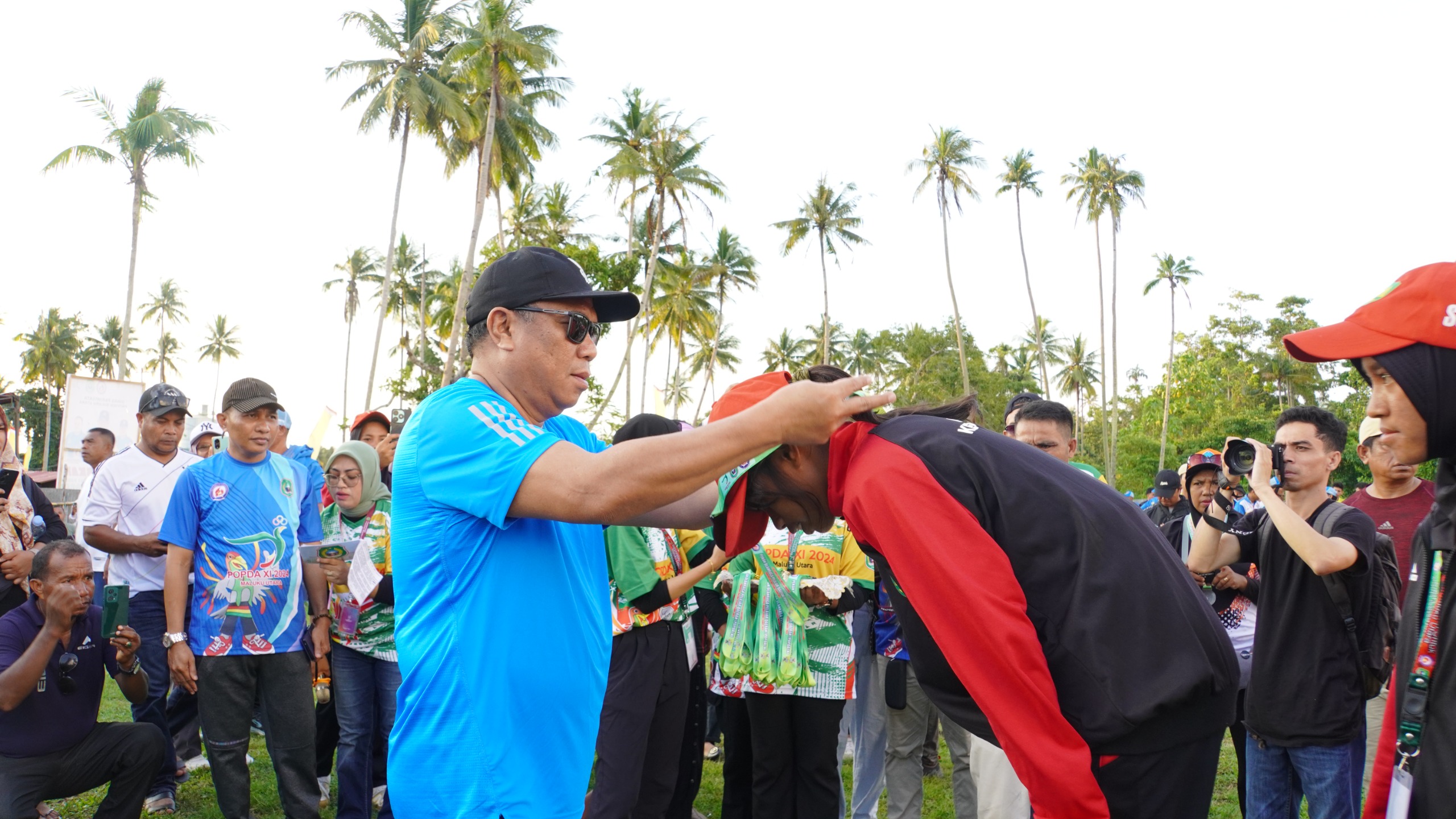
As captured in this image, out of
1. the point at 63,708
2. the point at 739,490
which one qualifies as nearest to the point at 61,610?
the point at 63,708

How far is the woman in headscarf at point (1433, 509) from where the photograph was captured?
73.2 inches

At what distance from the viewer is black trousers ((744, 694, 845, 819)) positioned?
5.12 metres

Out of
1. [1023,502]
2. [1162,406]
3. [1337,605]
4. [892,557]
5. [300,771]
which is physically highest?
[1162,406]

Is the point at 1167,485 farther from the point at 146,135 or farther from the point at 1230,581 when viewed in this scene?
the point at 146,135

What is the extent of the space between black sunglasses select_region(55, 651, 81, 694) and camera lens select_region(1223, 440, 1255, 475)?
19.6 feet

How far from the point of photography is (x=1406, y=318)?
1965mm

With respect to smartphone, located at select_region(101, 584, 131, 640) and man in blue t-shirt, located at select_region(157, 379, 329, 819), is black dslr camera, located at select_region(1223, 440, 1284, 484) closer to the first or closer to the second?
man in blue t-shirt, located at select_region(157, 379, 329, 819)

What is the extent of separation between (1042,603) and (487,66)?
32.8 m

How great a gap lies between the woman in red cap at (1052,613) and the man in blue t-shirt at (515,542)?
0.26m

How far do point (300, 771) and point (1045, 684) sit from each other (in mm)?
4773

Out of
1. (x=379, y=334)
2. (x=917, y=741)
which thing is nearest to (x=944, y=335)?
(x=379, y=334)

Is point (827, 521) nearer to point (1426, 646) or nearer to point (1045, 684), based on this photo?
point (1045, 684)

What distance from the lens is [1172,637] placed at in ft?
6.88

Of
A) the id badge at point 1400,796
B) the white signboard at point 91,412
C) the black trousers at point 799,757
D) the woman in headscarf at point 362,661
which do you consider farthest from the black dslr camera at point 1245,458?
the white signboard at point 91,412
